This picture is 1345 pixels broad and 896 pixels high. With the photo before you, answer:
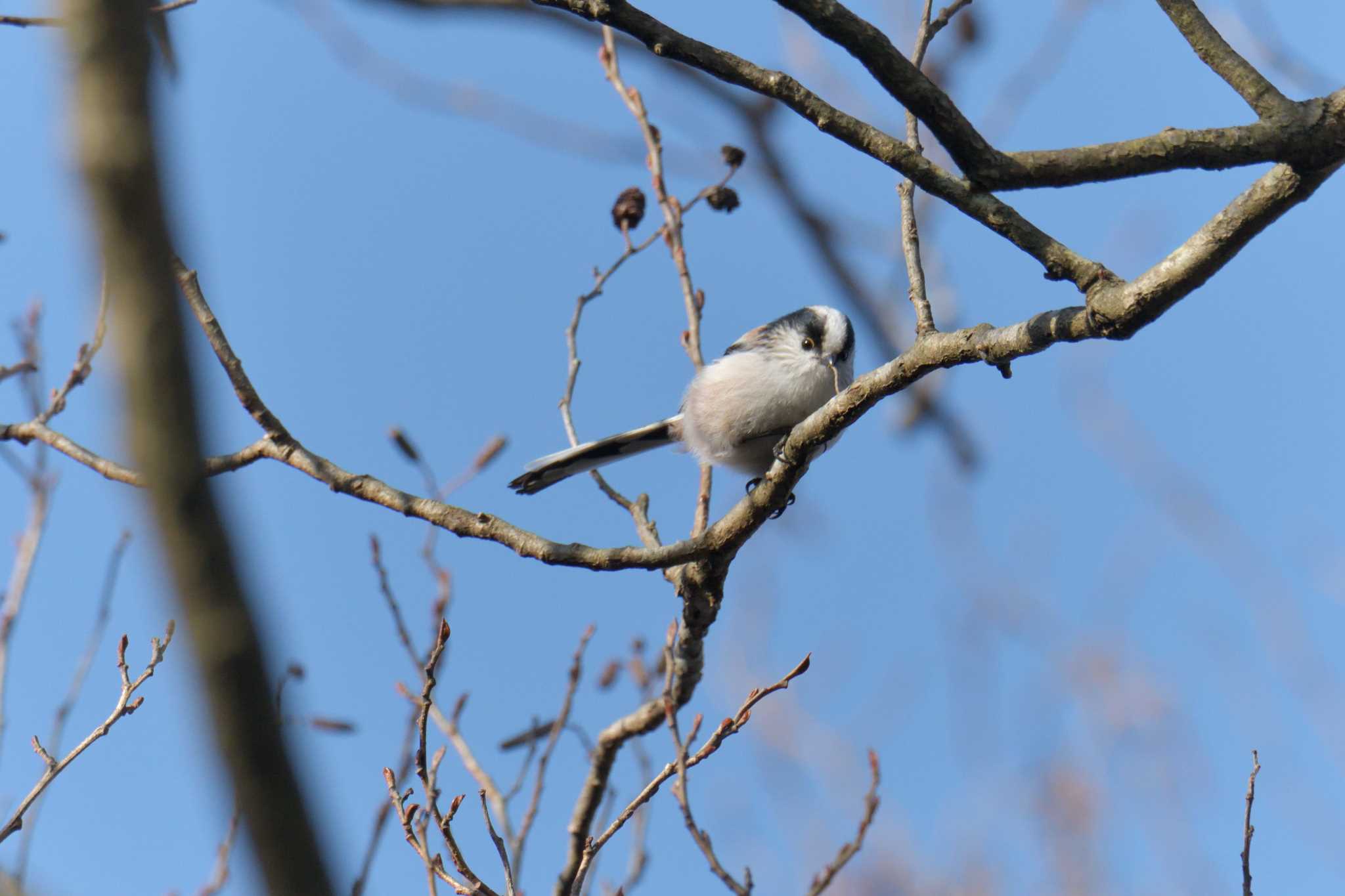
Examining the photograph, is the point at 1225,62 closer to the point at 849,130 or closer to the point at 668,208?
the point at 849,130

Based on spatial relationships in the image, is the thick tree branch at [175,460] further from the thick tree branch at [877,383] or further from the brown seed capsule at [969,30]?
the brown seed capsule at [969,30]

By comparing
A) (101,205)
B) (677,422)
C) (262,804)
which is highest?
(677,422)

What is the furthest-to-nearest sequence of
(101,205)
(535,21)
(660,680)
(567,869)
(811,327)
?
(535,21)
(811,327)
(660,680)
(567,869)
(101,205)

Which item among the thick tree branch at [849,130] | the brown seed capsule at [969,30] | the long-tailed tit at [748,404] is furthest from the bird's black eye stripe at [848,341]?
the thick tree branch at [849,130]

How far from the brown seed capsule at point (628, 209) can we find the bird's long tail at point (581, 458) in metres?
0.85

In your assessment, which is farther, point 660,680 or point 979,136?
point 660,680

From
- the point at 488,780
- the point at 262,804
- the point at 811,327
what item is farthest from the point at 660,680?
the point at 262,804

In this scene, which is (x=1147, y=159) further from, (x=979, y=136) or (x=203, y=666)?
(x=203, y=666)

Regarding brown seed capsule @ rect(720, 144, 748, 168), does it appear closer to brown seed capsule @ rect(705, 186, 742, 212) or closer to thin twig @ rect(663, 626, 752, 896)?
brown seed capsule @ rect(705, 186, 742, 212)

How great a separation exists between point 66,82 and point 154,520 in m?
0.31

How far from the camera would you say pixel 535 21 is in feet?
16.5

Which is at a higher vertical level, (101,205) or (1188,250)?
(1188,250)

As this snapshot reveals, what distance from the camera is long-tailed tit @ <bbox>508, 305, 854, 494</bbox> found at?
14.0ft

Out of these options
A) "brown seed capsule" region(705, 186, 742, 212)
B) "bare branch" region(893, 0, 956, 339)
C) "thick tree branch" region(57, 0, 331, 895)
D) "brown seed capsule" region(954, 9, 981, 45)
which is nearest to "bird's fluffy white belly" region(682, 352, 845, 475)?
"brown seed capsule" region(705, 186, 742, 212)
